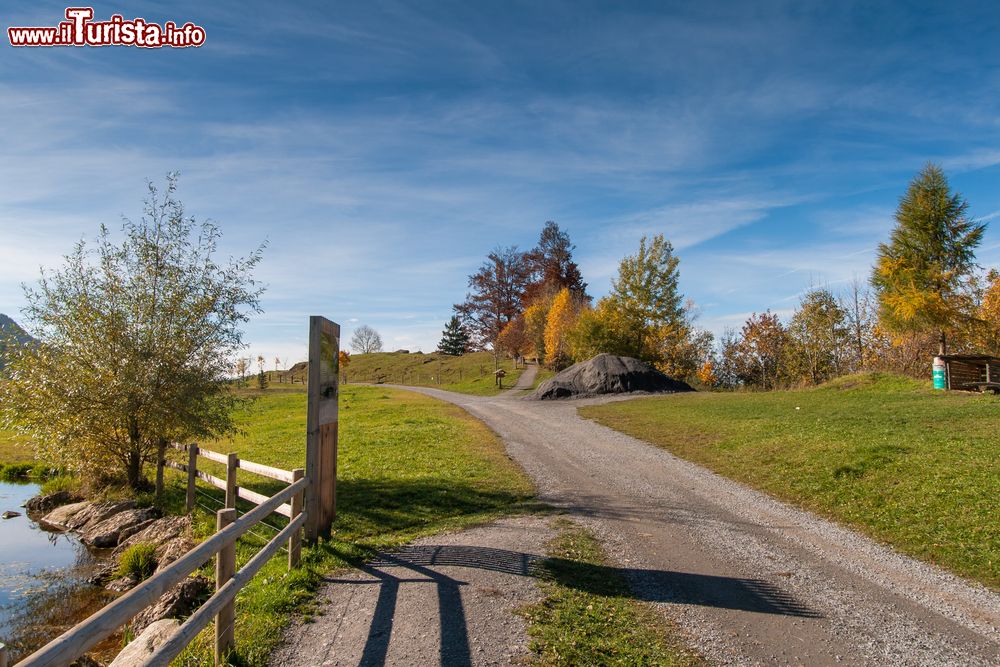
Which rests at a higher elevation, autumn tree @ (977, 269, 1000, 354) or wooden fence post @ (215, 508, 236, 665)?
autumn tree @ (977, 269, 1000, 354)

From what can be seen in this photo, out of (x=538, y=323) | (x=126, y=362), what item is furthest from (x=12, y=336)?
(x=538, y=323)

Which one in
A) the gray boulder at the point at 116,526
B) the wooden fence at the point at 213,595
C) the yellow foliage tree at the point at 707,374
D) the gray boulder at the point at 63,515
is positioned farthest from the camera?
the yellow foliage tree at the point at 707,374

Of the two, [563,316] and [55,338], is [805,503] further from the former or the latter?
[563,316]

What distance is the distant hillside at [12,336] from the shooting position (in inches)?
487

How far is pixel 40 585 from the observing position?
941 centimetres

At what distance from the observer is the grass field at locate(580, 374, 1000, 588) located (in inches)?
316

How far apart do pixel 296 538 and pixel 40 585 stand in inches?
216

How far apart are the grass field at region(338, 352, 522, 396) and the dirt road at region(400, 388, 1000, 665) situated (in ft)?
131

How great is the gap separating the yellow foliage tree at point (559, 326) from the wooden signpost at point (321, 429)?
39715 millimetres

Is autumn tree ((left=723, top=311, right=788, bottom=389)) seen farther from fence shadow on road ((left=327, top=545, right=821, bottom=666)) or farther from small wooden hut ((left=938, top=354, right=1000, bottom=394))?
fence shadow on road ((left=327, top=545, right=821, bottom=666))

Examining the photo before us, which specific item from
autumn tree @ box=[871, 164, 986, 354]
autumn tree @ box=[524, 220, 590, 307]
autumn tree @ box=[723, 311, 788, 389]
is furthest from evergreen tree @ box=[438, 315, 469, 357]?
autumn tree @ box=[871, 164, 986, 354]

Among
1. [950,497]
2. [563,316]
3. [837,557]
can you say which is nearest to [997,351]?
[563,316]

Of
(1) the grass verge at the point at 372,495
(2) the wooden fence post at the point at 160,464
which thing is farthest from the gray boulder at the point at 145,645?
(2) the wooden fence post at the point at 160,464

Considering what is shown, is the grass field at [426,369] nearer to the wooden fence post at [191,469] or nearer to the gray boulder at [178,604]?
the wooden fence post at [191,469]
